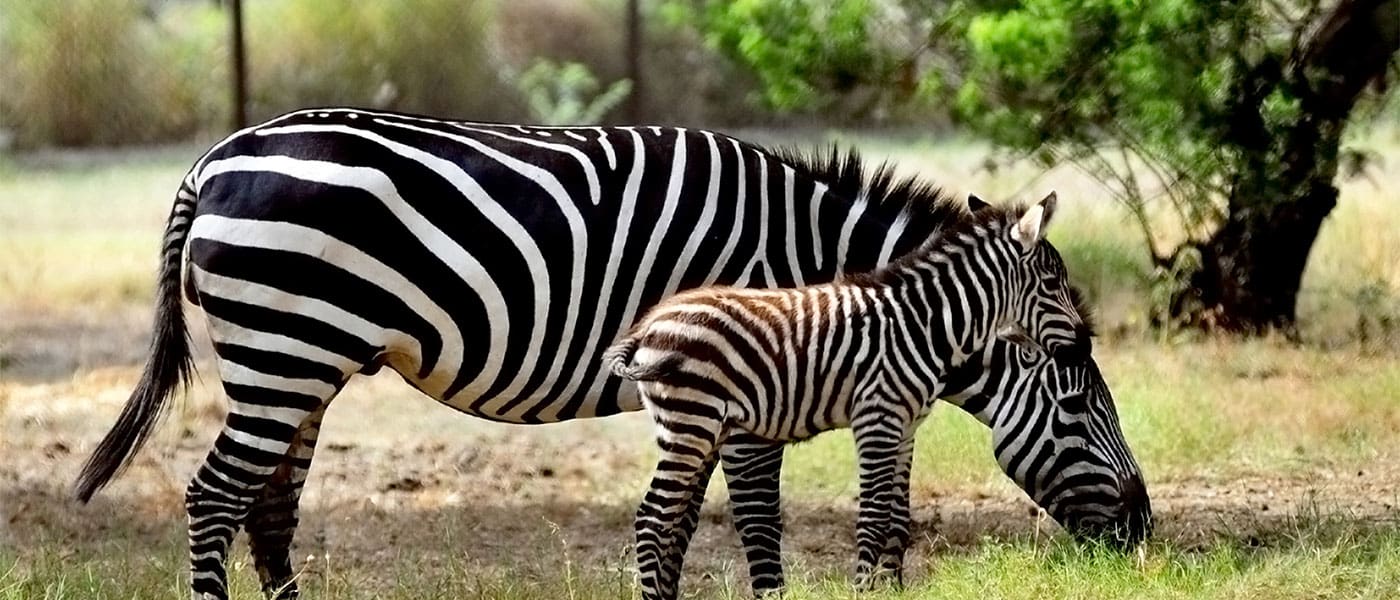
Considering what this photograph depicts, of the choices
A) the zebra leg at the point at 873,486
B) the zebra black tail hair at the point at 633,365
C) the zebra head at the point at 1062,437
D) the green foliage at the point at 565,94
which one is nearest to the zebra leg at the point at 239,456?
the zebra black tail hair at the point at 633,365

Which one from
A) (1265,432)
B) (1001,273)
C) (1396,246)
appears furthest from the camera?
(1396,246)

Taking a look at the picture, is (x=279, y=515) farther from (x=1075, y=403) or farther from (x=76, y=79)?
(x=76, y=79)

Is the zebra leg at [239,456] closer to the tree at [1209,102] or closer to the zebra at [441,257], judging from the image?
the zebra at [441,257]

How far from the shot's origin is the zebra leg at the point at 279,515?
5.78 metres

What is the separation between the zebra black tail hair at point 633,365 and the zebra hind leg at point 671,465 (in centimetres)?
9

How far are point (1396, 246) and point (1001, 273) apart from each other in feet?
21.4

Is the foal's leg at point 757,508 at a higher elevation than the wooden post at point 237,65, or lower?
lower

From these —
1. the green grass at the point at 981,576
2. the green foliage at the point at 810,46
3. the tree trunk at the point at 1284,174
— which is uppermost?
the green foliage at the point at 810,46

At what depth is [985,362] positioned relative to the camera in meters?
5.64

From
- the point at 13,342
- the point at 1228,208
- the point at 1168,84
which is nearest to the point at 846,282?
the point at 1168,84

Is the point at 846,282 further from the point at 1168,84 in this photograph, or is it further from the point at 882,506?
the point at 1168,84

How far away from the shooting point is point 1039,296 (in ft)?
18.4

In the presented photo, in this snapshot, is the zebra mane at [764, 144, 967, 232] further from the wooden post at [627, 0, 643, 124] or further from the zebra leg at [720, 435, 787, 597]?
the wooden post at [627, 0, 643, 124]

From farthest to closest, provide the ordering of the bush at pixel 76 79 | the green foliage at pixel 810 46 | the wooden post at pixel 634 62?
the bush at pixel 76 79, the wooden post at pixel 634 62, the green foliage at pixel 810 46
